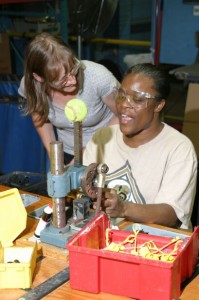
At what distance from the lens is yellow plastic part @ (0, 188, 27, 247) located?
57.4 inches

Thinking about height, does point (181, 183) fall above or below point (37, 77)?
below

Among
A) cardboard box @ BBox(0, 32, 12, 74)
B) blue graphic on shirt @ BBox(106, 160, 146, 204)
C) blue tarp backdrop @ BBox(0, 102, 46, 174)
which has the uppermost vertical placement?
cardboard box @ BBox(0, 32, 12, 74)

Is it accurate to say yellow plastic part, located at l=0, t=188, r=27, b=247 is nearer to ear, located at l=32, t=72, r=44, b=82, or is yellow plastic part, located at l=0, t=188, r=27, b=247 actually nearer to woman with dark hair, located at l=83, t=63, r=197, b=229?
woman with dark hair, located at l=83, t=63, r=197, b=229

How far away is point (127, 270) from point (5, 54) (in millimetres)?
4462

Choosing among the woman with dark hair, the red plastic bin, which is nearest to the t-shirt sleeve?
the woman with dark hair

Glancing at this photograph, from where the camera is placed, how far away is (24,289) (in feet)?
4.04

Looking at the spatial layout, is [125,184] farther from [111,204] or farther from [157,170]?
[111,204]

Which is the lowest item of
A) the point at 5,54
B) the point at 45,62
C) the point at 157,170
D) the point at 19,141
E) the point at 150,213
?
the point at 19,141

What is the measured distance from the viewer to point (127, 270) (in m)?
1.15

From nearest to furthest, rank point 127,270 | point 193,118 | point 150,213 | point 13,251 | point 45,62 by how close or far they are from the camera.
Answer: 1. point 127,270
2. point 13,251
3. point 150,213
4. point 45,62
5. point 193,118

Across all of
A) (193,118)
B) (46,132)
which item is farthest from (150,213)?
(193,118)

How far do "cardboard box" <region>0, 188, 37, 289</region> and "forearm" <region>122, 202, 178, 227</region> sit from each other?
1.24ft

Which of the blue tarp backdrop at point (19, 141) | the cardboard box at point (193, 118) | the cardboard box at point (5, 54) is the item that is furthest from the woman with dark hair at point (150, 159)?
the cardboard box at point (5, 54)

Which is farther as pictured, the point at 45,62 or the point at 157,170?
the point at 45,62
